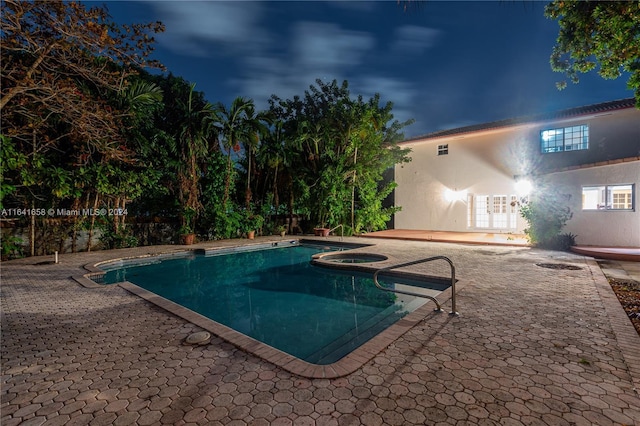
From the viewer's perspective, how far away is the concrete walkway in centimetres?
244

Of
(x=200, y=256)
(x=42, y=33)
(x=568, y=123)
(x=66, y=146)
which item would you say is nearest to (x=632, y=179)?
(x=568, y=123)

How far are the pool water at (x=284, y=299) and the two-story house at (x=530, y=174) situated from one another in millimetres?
9509

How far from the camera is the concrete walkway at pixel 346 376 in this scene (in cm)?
244

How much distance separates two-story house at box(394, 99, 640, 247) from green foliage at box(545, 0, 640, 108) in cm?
443

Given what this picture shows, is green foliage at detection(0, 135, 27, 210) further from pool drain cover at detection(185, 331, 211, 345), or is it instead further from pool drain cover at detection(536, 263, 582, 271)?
pool drain cover at detection(536, 263, 582, 271)

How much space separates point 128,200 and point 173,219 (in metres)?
2.27

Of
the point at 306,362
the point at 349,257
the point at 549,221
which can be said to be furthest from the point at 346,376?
the point at 549,221

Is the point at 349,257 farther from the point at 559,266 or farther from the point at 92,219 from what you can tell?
the point at 92,219

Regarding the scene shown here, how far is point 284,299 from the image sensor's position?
273 inches

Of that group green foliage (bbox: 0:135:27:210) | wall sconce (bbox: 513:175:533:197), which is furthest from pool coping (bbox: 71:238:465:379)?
wall sconce (bbox: 513:175:533:197)

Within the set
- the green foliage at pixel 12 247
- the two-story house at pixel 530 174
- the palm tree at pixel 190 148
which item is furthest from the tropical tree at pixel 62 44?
the two-story house at pixel 530 174

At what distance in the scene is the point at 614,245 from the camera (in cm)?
1095

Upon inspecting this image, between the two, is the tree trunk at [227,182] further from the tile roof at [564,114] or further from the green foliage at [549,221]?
the green foliage at [549,221]

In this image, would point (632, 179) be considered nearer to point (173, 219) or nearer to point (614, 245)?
point (614, 245)
